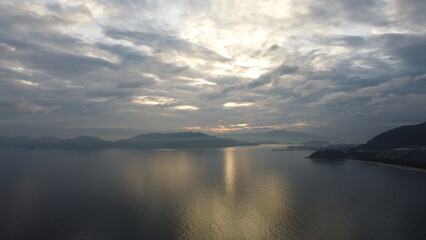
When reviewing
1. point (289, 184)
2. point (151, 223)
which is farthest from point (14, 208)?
point (289, 184)

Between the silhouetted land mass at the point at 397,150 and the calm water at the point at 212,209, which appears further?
the silhouetted land mass at the point at 397,150

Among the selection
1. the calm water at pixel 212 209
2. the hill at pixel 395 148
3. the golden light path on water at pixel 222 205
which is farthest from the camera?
the hill at pixel 395 148

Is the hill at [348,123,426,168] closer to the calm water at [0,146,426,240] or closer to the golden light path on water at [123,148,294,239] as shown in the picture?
the calm water at [0,146,426,240]

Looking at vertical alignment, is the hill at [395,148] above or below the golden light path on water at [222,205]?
A: above

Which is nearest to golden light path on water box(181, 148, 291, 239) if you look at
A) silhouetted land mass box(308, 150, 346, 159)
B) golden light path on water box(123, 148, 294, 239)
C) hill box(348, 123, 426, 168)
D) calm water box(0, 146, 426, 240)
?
golden light path on water box(123, 148, 294, 239)

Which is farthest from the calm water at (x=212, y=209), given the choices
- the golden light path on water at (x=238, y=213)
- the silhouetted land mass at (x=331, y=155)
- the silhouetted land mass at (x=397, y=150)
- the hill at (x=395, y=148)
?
the silhouetted land mass at (x=331, y=155)

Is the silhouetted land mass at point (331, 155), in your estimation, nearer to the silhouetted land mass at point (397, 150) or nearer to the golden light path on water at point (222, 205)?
the silhouetted land mass at point (397, 150)

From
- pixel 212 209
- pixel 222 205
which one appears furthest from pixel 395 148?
pixel 212 209

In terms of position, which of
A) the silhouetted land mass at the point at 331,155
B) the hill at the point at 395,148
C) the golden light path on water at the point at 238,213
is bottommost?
the golden light path on water at the point at 238,213
